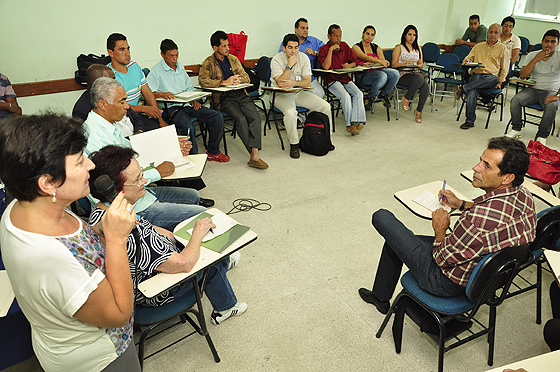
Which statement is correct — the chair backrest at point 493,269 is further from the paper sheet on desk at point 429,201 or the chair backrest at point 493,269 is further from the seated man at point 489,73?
the seated man at point 489,73

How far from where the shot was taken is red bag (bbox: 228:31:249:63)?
569cm

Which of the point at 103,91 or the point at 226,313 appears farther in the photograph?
the point at 103,91

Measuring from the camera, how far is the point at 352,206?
373 cm

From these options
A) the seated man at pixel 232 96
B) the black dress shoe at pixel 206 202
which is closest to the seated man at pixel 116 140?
the black dress shoe at pixel 206 202

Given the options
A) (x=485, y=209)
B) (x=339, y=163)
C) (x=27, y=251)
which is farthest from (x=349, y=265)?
(x=27, y=251)

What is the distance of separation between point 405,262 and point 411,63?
5189 millimetres

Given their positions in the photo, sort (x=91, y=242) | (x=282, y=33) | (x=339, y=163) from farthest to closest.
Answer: (x=282, y=33), (x=339, y=163), (x=91, y=242)

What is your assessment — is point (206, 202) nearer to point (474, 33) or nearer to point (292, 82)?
point (292, 82)

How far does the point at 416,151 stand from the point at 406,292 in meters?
3.39

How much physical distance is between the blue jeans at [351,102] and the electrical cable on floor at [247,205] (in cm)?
246

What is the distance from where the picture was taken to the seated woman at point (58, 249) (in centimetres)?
107

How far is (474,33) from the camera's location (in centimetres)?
780

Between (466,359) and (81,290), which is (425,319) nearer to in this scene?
(466,359)

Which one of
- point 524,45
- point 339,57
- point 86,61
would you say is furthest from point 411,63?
point 86,61
